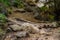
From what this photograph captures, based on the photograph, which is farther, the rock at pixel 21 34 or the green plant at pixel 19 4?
the green plant at pixel 19 4

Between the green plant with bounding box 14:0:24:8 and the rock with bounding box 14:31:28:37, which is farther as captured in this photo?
the green plant with bounding box 14:0:24:8

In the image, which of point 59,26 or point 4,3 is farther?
point 4,3

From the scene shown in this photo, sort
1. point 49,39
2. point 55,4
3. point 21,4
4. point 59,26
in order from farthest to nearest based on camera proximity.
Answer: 1. point 21,4
2. point 55,4
3. point 59,26
4. point 49,39

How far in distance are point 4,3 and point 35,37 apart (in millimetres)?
4257

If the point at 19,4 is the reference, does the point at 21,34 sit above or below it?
above

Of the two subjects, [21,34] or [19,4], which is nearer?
[21,34]

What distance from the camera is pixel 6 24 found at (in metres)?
8.50

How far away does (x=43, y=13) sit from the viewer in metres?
11.0

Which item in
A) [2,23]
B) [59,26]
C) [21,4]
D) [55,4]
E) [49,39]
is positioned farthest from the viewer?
[21,4]

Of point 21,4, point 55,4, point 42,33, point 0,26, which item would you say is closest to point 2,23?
point 0,26

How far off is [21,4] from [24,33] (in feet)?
17.8

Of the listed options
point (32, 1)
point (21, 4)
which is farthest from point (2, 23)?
point (32, 1)

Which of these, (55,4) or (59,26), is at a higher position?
(55,4)

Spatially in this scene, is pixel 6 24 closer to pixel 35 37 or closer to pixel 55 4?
pixel 35 37
